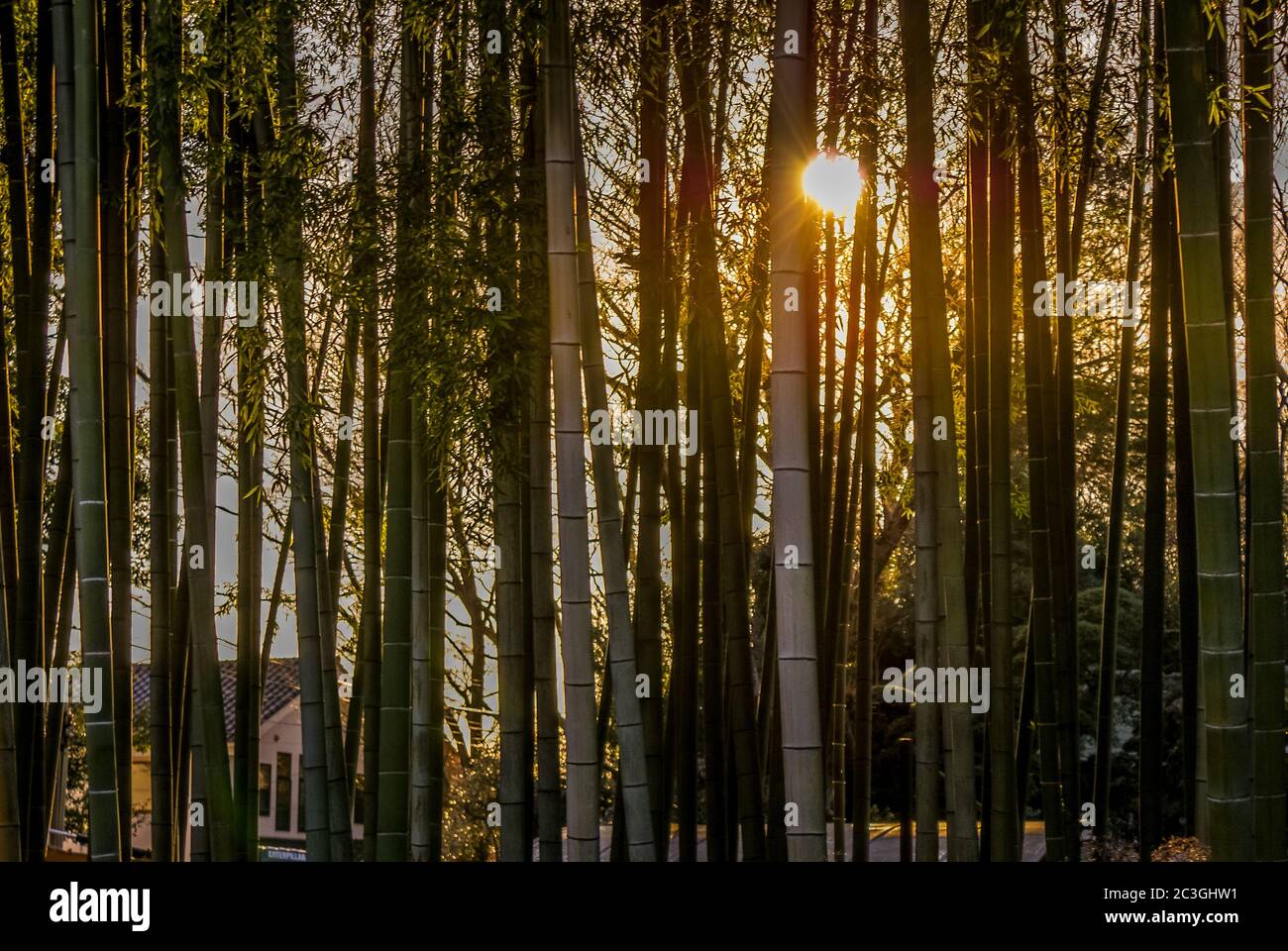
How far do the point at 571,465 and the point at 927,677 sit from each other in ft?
4.31

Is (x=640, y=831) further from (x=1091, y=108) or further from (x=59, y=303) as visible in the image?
(x=59, y=303)

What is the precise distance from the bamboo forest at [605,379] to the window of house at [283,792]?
1065cm

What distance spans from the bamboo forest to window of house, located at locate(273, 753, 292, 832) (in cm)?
1065

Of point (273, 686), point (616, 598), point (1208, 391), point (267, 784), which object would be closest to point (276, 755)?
point (267, 784)

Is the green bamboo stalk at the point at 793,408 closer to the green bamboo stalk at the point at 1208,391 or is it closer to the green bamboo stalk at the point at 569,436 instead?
the green bamboo stalk at the point at 569,436

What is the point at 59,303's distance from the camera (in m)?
5.52

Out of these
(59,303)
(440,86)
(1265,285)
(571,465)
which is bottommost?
(571,465)

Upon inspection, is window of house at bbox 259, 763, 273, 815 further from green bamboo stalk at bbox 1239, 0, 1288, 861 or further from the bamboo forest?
green bamboo stalk at bbox 1239, 0, 1288, 861

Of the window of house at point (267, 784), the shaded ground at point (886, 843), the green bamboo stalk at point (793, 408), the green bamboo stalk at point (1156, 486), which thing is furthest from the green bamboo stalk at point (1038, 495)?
the window of house at point (267, 784)

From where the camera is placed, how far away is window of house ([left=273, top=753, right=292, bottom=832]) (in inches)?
609

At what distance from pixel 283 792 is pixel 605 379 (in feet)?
44.2

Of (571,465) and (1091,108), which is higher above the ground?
(1091,108)
